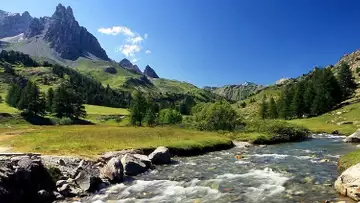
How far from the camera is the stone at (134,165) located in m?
38.2

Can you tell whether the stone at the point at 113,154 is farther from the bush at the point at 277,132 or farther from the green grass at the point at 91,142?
the bush at the point at 277,132

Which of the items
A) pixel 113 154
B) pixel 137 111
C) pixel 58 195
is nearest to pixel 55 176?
pixel 58 195

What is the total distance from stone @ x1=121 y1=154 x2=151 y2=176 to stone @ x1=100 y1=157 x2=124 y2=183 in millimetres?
1462

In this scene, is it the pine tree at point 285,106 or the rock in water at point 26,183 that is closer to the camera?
the rock in water at point 26,183

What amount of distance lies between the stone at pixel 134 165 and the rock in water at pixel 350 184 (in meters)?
21.3

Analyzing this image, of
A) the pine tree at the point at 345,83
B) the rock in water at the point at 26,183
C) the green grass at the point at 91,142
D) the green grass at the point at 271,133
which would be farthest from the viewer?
the pine tree at the point at 345,83

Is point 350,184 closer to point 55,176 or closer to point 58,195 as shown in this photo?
point 58,195

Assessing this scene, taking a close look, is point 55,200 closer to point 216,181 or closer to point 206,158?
point 216,181

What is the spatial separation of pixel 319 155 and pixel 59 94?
444 ft

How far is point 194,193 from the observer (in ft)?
97.1

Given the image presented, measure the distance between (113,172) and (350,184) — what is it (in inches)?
885

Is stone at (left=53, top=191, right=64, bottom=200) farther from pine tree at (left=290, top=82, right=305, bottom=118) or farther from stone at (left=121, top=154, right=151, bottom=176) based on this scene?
Result: pine tree at (left=290, top=82, right=305, bottom=118)

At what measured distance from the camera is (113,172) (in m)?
35.0

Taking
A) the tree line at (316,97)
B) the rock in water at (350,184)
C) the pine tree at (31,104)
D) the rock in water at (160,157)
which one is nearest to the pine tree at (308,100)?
the tree line at (316,97)
